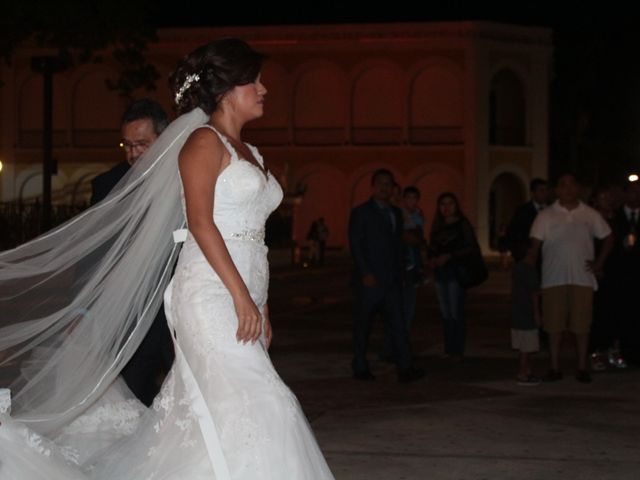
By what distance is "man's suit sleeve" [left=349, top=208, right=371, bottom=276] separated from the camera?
1362 centimetres

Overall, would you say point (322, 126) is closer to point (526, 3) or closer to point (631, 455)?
point (526, 3)

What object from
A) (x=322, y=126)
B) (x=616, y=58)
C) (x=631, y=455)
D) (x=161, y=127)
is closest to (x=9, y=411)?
(x=161, y=127)

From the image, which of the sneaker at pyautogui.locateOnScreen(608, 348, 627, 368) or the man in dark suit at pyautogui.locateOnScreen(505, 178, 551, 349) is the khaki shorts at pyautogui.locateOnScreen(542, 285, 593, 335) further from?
the sneaker at pyautogui.locateOnScreen(608, 348, 627, 368)

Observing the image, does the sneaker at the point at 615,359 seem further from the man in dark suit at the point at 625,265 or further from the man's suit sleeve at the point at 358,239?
the man's suit sleeve at the point at 358,239

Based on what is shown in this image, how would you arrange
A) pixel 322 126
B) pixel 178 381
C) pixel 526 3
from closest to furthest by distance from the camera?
pixel 178 381 → pixel 322 126 → pixel 526 3

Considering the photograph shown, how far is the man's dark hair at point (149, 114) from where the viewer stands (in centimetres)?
747

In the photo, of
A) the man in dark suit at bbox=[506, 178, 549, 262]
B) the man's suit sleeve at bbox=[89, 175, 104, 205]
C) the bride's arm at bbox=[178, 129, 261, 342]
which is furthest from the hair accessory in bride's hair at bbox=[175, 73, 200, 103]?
the man in dark suit at bbox=[506, 178, 549, 262]

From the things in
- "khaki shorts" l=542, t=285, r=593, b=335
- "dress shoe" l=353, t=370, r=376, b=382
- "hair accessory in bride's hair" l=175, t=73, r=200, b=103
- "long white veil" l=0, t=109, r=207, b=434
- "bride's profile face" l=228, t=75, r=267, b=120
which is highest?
"hair accessory in bride's hair" l=175, t=73, r=200, b=103

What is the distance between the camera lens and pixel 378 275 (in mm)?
13602

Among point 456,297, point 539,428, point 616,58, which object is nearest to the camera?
point 539,428

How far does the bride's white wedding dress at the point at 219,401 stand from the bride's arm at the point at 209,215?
0.08 metres

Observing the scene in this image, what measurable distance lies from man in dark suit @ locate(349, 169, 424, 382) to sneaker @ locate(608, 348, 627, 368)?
2.22 meters

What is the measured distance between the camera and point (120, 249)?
666 centimetres

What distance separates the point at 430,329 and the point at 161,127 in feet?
40.2
